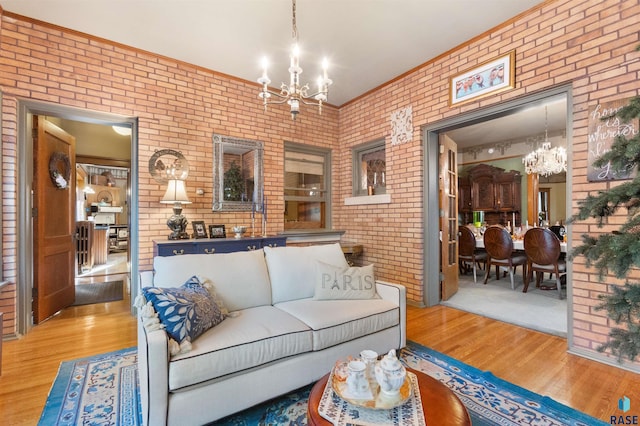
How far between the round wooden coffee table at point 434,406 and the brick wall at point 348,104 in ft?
6.29

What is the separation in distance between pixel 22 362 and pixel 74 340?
1.38 ft

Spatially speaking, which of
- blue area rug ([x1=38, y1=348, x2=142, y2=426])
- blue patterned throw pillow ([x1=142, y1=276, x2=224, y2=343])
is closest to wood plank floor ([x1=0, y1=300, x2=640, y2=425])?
blue area rug ([x1=38, y1=348, x2=142, y2=426])

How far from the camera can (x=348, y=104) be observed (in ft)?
16.1

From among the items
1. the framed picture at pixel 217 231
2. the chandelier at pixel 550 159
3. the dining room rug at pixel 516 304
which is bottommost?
the dining room rug at pixel 516 304

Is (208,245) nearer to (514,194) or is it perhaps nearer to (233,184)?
(233,184)

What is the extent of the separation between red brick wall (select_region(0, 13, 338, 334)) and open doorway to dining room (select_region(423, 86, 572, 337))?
85.2 inches

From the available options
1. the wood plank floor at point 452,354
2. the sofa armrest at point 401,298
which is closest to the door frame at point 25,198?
the wood plank floor at point 452,354

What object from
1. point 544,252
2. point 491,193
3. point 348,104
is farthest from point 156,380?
point 491,193

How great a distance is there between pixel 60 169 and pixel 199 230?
1.77m

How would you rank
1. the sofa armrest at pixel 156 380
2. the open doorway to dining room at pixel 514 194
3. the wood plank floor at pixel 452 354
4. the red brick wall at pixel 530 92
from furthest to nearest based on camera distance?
the open doorway to dining room at pixel 514 194 < the red brick wall at pixel 530 92 < the wood plank floor at pixel 452 354 < the sofa armrest at pixel 156 380

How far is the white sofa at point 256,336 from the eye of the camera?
150cm

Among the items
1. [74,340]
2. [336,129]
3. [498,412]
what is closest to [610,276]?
[498,412]

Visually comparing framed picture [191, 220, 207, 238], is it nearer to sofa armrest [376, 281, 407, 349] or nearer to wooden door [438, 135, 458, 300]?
sofa armrest [376, 281, 407, 349]

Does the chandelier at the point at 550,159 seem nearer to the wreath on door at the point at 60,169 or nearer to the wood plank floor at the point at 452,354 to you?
the wood plank floor at the point at 452,354
